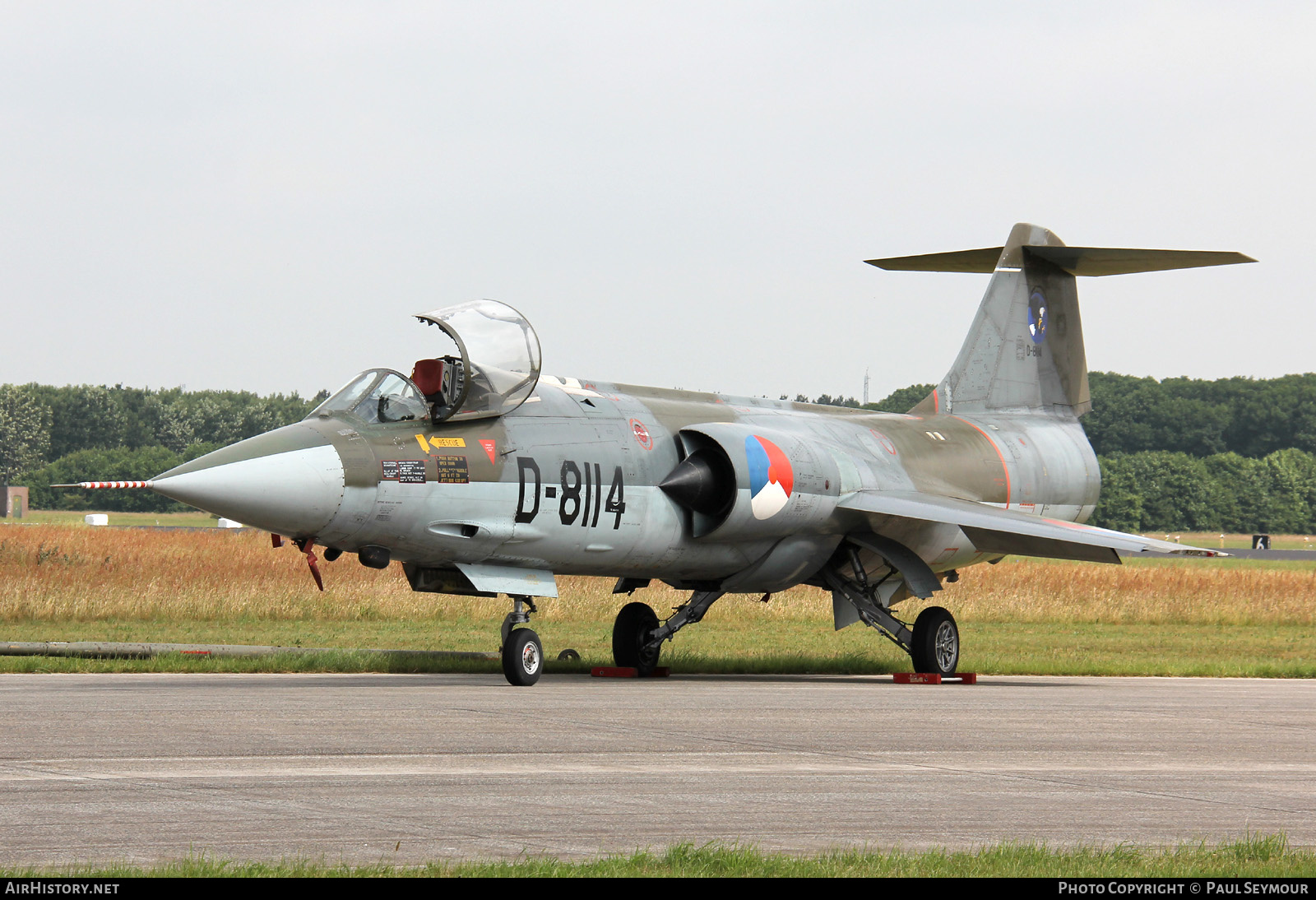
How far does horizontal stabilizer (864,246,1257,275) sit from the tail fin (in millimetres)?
18

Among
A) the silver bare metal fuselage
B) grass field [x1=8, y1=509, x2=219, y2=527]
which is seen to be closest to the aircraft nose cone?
the silver bare metal fuselage

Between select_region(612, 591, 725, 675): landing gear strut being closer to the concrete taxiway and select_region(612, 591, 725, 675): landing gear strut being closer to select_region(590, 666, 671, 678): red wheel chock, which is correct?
select_region(590, 666, 671, 678): red wheel chock

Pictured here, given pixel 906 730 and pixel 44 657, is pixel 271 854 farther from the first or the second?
pixel 44 657

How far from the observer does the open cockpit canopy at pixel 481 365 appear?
14.8 meters

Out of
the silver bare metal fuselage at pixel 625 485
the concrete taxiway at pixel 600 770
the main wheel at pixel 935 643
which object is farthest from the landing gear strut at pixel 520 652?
the main wheel at pixel 935 643

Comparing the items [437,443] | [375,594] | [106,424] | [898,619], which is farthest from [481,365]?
[106,424]

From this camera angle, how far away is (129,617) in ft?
81.8

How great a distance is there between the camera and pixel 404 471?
46.5 feet

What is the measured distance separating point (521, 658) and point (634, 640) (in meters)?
3.39

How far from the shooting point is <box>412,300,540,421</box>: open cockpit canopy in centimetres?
1479

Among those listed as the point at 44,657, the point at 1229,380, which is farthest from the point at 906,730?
the point at 1229,380

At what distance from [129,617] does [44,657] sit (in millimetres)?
7565

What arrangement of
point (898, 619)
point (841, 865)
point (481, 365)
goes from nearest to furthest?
1. point (841, 865)
2. point (481, 365)
3. point (898, 619)
